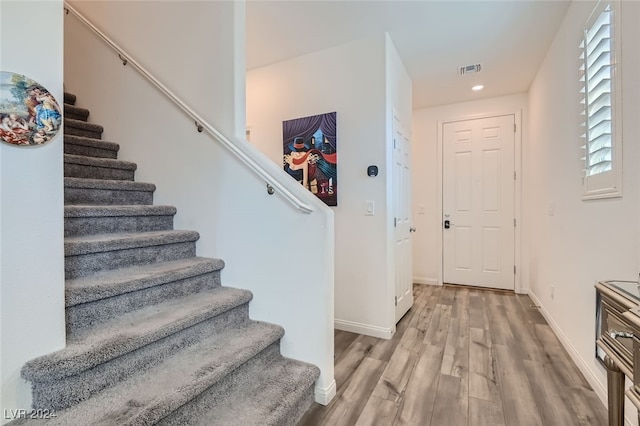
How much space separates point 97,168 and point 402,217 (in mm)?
2680

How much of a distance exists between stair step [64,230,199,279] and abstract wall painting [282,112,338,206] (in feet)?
4.18

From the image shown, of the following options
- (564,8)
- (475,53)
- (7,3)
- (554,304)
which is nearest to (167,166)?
(7,3)

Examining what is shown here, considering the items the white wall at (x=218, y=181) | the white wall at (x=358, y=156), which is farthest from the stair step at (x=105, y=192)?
the white wall at (x=358, y=156)

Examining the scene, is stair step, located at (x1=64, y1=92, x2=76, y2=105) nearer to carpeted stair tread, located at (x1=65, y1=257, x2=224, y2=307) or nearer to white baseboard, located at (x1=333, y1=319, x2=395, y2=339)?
carpeted stair tread, located at (x1=65, y1=257, x2=224, y2=307)

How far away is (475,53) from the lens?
2932 mm

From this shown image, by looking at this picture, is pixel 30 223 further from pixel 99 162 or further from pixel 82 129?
pixel 82 129

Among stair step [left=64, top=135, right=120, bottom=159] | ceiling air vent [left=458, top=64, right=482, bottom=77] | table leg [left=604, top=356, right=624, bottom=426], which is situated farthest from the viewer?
ceiling air vent [left=458, top=64, right=482, bottom=77]

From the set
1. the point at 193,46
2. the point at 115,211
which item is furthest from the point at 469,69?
the point at 115,211

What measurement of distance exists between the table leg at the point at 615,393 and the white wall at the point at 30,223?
208 centimetres

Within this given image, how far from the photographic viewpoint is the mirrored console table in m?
0.84

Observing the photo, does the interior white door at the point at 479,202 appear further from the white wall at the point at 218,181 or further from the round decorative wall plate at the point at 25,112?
the round decorative wall plate at the point at 25,112

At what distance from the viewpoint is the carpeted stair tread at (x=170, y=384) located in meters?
1.00

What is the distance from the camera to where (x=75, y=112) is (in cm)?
252

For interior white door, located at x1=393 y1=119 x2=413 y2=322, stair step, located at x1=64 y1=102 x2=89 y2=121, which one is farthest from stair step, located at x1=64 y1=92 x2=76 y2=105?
interior white door, located at x1=393 y1=119 x2=413 y2=322
